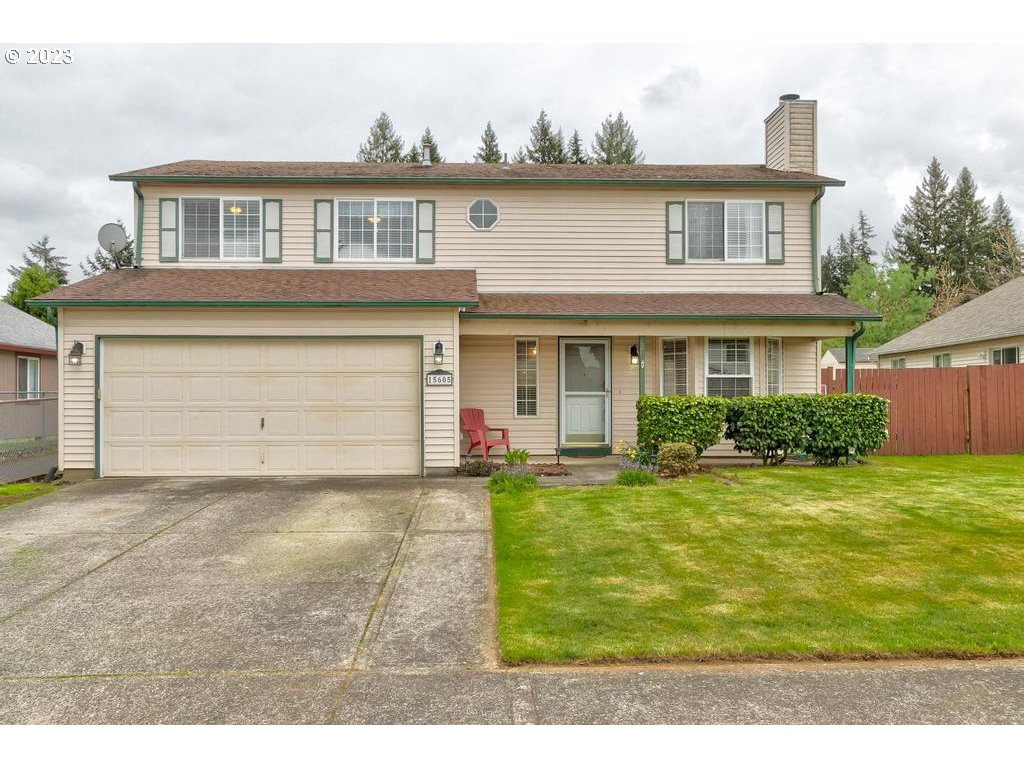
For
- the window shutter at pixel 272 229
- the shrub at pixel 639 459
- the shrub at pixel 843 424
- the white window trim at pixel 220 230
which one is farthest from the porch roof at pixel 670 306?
the white window trim at pixel 220 230

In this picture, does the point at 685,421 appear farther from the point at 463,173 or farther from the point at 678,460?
the point at 463,173

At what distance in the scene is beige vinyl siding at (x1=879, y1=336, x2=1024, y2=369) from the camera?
1659 centimetres

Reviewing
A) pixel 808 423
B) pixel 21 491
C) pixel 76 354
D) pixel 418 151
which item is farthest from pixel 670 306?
pixel 418 151

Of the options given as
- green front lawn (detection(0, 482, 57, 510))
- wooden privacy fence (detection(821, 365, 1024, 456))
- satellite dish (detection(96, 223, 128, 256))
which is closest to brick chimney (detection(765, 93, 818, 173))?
wooden privacy fence (detection(821, 365, 1024, 456))

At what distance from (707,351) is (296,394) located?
304 inches

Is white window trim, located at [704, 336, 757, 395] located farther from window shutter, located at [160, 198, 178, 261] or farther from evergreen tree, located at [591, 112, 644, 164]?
evergreen tree, located at [591, 112, 644, 164]

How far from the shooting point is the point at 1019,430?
11984mm

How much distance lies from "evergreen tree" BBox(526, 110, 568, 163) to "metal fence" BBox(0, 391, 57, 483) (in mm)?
30204

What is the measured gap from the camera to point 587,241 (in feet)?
38.2

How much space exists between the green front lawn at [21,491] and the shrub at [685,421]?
9.34m

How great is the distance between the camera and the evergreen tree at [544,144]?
117 ft

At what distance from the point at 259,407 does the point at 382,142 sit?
30.9 meters

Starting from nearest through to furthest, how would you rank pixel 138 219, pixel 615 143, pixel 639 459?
1. pixel 639 459
2. pixel 138 219
3. pixel 615 143

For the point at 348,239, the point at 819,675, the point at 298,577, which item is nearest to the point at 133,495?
the point at 298,577
